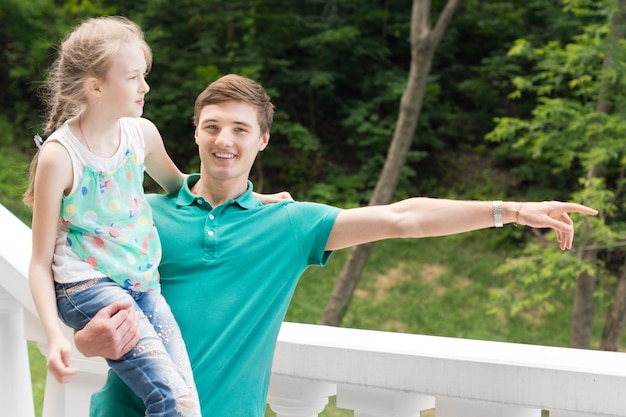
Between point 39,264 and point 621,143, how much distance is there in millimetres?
6369

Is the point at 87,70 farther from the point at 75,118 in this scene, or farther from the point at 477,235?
the point at 477,235

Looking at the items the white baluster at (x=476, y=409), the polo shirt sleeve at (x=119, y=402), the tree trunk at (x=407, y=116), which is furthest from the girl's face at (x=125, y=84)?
the tree trunk at (x=407, y=116)

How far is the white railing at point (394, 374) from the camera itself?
1.28 m

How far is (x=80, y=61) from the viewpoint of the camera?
58.1 inches

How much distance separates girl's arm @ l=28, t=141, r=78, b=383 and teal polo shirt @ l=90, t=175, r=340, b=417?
27cm

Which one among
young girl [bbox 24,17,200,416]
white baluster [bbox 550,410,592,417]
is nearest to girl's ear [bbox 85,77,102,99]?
young girl [bbox 24,17,200,416]

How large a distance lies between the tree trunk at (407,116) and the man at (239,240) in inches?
225

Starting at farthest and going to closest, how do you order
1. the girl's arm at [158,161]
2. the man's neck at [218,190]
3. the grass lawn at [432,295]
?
the grass lawn at [432,295] < the man's neck at [218,190] < the girl's arm at [158,161]

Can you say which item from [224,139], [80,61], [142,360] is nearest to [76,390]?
[142,360]

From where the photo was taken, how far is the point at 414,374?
1418 mm

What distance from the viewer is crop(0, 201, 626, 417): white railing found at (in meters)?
1.28

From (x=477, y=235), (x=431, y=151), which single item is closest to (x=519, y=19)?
(x=431, y=151)

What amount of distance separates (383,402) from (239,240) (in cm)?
46

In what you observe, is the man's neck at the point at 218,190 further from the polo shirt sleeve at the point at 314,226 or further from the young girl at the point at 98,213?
the young girl at the point at 98,213
